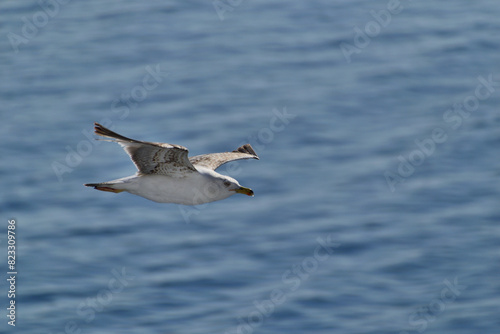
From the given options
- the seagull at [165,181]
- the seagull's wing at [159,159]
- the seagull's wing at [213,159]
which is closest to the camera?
the seagull's wing at [159,159]

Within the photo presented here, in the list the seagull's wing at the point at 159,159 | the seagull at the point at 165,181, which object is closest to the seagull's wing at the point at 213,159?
the seagull at the point at 165,181

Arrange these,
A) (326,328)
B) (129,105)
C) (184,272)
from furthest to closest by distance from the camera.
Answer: (129,105) → (184,272) → (326,328)

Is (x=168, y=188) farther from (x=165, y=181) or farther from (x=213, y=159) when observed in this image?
(x=213, y=159)

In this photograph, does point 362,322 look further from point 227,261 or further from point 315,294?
point 227,261

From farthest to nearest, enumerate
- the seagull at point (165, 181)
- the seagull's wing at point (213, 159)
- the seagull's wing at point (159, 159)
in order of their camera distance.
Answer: the seagull's wing at point (213, 159), the seagull at point (165, 181), the seagull's wing at point (159, 159)

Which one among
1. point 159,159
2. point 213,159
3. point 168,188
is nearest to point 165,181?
point 168,188

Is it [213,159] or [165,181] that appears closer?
[165,181]

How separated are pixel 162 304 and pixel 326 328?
8.72 metres

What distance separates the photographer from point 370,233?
54.8m

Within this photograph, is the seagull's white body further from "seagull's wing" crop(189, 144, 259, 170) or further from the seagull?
"seagull's wing" crop(189, 144, 259, 170)

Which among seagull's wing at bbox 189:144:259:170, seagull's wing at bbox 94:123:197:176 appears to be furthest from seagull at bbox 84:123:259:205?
seagull's wing at bbox 189:144:259:170

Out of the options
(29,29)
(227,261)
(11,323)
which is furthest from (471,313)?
(29,29)

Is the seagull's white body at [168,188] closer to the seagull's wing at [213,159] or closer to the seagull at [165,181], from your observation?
the seagull at [165,181]

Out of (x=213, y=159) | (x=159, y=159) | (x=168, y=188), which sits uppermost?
(x=213, y=159)
